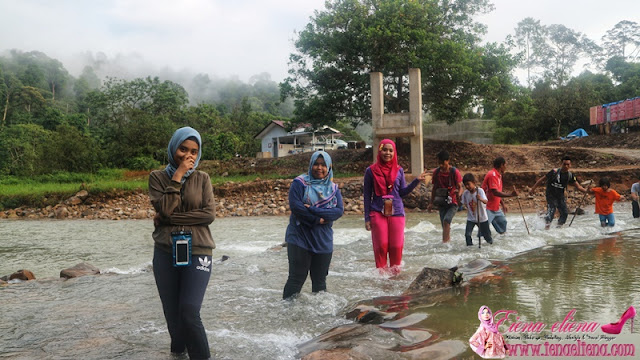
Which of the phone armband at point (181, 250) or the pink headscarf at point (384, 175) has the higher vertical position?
the pink headscarf at point (384, 175)

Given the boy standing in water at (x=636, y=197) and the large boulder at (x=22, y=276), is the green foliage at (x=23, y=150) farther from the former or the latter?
the boy standing in water at (x=636, y=197)

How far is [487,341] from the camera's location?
3.32m

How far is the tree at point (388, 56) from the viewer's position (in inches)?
905

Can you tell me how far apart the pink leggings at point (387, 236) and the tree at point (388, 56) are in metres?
17.9

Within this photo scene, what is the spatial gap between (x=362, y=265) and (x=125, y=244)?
7640 mm

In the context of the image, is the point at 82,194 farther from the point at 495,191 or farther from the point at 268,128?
the point at 268,128

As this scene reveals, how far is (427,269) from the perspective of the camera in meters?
5.34

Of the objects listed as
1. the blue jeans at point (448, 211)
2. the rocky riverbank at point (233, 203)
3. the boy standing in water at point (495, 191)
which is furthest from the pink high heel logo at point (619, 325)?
the rocky riverbank at point (233, 203)

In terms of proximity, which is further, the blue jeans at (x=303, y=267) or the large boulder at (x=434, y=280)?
the large boulder at (x=434, y=280)

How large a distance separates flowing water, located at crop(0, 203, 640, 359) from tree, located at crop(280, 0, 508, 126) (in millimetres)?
14976

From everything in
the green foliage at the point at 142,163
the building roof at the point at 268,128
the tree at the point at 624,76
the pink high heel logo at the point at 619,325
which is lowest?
the pink high heel logo at the point at 619,325

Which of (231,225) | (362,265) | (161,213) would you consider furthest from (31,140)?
(161,213)

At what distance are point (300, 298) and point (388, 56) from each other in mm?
19932

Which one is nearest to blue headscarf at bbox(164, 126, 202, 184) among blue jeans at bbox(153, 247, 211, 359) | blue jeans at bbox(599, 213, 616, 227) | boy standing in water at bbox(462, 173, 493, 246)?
blue jeans at bbox(153, 247, 211, 359)
